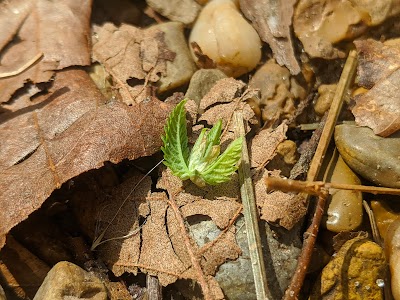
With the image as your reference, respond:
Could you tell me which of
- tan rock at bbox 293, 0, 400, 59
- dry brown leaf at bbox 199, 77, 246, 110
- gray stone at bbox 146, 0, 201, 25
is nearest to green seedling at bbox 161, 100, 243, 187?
dry brown leaf at bbox 199, 77, 246, 110

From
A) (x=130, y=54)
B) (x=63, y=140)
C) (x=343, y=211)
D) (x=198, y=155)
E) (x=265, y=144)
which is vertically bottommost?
(x=343, y=211)

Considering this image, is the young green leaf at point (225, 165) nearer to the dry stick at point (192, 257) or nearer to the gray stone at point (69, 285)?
the dry stick at point (192, 257)

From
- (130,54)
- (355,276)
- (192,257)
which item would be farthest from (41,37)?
(355,276)

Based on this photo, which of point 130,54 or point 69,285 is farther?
point 130,54

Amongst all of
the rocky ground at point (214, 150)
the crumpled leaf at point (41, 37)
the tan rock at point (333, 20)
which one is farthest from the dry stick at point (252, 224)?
the crumpled leaf at point (41, 37)

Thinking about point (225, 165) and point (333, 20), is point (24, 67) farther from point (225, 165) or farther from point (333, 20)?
point (333, 20)

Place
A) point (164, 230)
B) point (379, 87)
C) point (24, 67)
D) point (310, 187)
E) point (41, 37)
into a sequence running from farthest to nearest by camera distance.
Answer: point (41, 37) → point (24, 67) → point (379, 87) → point (164, 230) → point (310, 187)

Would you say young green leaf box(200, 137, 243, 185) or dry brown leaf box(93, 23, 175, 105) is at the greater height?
dry brown leaf box(93, 23, 175, 105)

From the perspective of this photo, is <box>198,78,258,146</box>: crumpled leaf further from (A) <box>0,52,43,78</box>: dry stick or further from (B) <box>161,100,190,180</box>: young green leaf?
(A) <box>0,52,43,78</box>: dry stick
